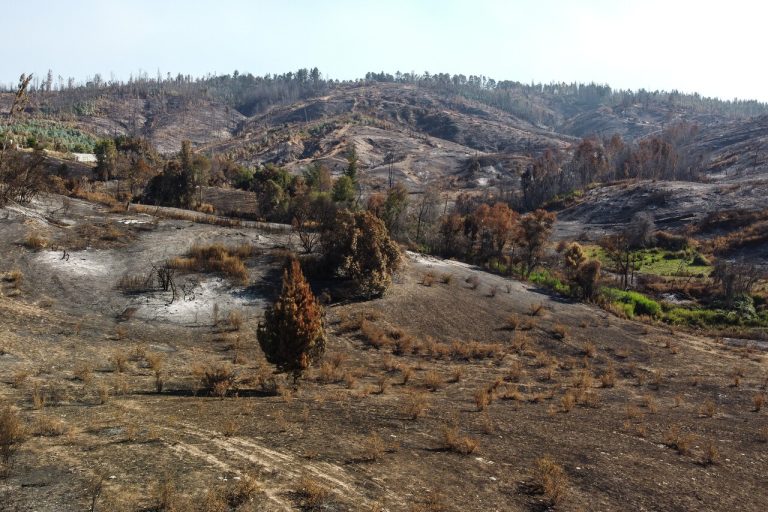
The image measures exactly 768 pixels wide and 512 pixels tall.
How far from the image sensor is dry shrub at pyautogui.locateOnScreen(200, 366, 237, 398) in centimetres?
1291

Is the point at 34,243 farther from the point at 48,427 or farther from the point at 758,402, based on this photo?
the point at 758,402

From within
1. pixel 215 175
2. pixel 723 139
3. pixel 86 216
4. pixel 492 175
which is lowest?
pixel 86 216

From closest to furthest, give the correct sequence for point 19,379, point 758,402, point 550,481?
1. point 550,481
2. point 19,379
3. point 758,402

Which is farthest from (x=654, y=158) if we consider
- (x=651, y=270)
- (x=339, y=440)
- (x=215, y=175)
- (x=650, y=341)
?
(x=339, y=440)

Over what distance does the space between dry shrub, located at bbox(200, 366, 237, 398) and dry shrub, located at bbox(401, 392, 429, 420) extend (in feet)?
15.1

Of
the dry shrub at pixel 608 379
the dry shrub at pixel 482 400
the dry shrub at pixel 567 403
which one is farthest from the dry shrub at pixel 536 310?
the dry shrub at pixel 482 400

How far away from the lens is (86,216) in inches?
1230

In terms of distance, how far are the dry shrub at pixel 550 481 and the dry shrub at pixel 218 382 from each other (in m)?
7.67

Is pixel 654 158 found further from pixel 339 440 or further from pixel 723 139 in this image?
pixel 339 440

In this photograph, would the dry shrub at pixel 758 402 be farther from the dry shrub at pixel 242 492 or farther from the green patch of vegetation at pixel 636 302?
the green patch of vegetation at pixel 636 302

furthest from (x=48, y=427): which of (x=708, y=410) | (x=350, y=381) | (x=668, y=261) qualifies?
(x=668, y=261)

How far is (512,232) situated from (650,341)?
1689cm

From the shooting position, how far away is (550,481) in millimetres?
9031

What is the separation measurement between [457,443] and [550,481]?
2.18 metres
